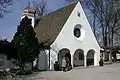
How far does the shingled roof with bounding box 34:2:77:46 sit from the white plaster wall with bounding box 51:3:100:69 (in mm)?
560

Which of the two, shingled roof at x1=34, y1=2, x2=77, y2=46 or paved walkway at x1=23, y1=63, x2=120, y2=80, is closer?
paved walkway at x1=23, y1=63, x2=120, y2=80

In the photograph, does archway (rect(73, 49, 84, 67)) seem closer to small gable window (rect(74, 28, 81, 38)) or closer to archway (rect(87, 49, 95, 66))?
archway (rect(87, 49, 95, 66))

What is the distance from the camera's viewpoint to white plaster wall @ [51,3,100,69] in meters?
31.7

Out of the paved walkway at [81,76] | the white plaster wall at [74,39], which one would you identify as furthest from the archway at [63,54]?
the paved walkway at [81,76]

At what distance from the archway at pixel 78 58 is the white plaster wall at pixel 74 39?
159 centimetres

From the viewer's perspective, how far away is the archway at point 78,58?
35.1m

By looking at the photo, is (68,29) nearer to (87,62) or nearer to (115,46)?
(87,62)

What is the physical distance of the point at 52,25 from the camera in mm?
35156

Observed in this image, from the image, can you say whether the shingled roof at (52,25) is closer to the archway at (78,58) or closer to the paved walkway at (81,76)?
the archway at (78,58)

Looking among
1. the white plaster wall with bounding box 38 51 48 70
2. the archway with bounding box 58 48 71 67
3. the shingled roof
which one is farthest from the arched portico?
the white plaster wall with bounding box 38 51 48 70

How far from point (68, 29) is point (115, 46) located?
779 inches

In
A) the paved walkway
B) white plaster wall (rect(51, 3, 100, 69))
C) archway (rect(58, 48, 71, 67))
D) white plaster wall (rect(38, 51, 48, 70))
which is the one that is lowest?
the paved walkway

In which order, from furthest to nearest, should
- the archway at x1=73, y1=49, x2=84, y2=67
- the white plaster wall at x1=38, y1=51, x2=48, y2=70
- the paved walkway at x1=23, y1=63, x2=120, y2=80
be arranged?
1. the archway at x1=73, y1=49, x2=84, y2=67
2. the white plaster wall at x1=38, y1=51, x2=48, y2=70
3. the paved walkway at x1=23, y1=63, x2=120, y2=80

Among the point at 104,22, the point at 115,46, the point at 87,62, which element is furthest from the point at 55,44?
the point at 115,46
